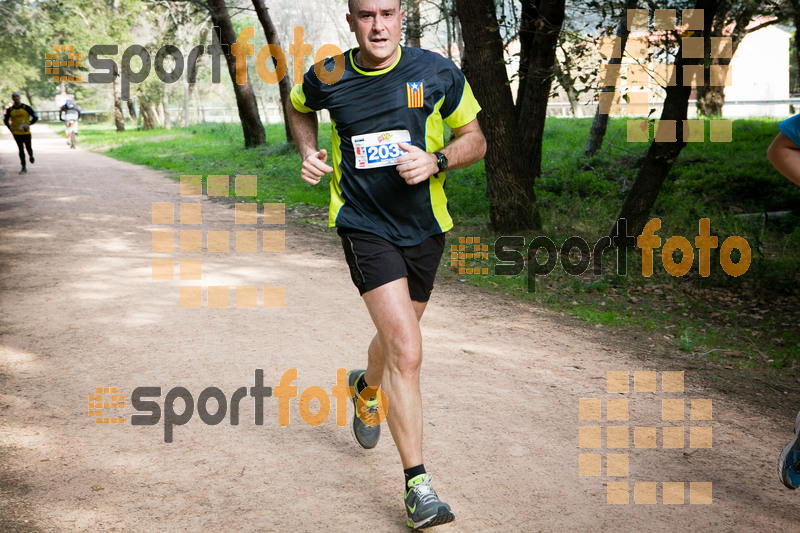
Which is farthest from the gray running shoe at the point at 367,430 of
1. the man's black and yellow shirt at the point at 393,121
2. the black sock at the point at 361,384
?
the man's black and yellow shirt at the point at 393,121

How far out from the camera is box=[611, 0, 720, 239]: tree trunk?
8266 mm

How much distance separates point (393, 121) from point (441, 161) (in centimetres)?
30

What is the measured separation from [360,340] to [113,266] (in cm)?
404

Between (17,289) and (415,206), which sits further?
(17,289)

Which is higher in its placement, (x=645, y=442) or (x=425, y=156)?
(x=425, y=156)

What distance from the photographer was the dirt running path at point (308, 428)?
346cm

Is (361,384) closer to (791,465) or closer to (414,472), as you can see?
(414,472)

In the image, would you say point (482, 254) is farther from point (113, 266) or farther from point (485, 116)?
point (113, 266)

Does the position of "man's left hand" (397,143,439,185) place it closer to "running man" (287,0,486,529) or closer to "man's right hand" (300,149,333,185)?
"running man" (287,0,486,529)

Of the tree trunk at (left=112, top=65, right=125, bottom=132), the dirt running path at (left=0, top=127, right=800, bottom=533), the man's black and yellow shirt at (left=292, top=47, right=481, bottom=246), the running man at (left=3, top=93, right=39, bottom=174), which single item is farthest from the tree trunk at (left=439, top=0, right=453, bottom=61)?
the tree trunk at (left=112, top=65, right=125, bottom=132)

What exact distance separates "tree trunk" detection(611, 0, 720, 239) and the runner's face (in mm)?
6092

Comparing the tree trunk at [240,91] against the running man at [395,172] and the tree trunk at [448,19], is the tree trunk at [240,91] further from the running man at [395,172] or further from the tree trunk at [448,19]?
the running man at [395,172]

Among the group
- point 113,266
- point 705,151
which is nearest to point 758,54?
point 705,151

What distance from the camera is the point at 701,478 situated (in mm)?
3867
